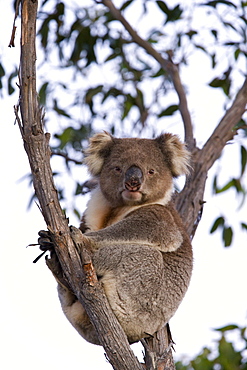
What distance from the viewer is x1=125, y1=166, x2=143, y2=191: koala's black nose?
348cm

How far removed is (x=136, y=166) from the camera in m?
3.61

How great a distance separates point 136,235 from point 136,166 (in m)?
0.60

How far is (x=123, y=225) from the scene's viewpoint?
3213 millimetres

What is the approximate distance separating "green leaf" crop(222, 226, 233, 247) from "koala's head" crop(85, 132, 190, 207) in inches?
59.6

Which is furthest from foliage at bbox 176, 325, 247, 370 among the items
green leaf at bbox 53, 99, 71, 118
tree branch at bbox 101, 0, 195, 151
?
green leaf at bbox 53, 99, 71, 118

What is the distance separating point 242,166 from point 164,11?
5.28 ft

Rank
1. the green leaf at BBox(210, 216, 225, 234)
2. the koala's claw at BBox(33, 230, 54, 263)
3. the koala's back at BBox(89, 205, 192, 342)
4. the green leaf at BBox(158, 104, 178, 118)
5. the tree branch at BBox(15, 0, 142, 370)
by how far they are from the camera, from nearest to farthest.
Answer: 1. the tree branch at BBox(15, 0, 142, 370)
2. the koala's claw at BBox(33, 230, 54, 263)
3. the koala's back at BBox(89, 205, 192, 342)
4. the green leaf at BBox(210, 216, 225, 234)
5. the green leaf at BBox(158, 104, 178, 118)

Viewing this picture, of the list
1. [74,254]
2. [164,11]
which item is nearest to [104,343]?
[74,254]

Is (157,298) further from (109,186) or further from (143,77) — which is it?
(143,77)

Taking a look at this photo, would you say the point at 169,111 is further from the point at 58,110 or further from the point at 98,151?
the point at 98,151

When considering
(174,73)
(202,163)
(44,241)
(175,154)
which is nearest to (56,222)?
(44,241)

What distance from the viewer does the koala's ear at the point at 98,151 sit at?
12.6 ft

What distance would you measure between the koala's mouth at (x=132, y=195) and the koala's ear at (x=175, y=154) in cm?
43

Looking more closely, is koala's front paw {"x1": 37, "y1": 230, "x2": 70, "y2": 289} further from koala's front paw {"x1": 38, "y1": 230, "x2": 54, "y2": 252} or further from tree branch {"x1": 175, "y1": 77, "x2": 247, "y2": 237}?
tree branch {"x1": 175, "y1": 77, "x2": 247, "y2": 237}
